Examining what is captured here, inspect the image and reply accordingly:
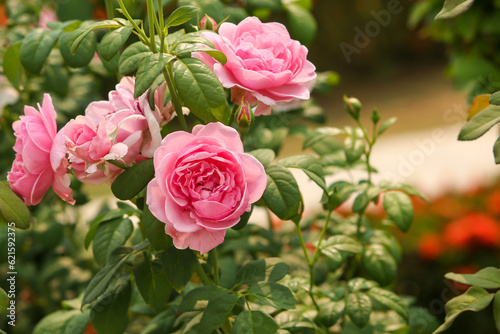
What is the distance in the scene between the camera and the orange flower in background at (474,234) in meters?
2.10

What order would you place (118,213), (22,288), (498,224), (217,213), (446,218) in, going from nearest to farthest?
(217,213) < (118,213) < (22,288) < (498,224) < (446,218)

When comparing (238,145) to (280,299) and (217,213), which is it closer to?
(217,213)

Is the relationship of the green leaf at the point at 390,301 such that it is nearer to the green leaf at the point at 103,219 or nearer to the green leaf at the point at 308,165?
the green leaf at the point at 308,165

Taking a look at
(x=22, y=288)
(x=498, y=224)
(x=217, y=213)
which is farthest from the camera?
(x=498, y=224)

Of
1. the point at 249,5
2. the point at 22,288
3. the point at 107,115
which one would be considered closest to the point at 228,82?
the point at 107,115

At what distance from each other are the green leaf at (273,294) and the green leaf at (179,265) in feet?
0.31

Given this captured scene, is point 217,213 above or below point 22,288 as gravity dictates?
above

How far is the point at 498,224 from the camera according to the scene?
2.18 metres

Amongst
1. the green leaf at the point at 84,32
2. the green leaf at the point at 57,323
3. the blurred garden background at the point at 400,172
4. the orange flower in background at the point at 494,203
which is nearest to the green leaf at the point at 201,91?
the green leaf at the point at 84,32

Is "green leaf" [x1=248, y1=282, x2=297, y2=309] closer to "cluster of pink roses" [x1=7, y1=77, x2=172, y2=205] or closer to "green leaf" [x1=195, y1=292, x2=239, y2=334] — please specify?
"green leaf" [x1=195, y1=292, x2=239, y2=334]

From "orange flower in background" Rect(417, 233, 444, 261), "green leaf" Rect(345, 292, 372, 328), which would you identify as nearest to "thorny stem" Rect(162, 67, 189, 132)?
"green leaf" Rect(345, 292, 372, 328)

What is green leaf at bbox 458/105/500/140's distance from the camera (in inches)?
30.2

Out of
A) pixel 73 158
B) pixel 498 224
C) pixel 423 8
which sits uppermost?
pixel 73 158

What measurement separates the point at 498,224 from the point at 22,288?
182cm
